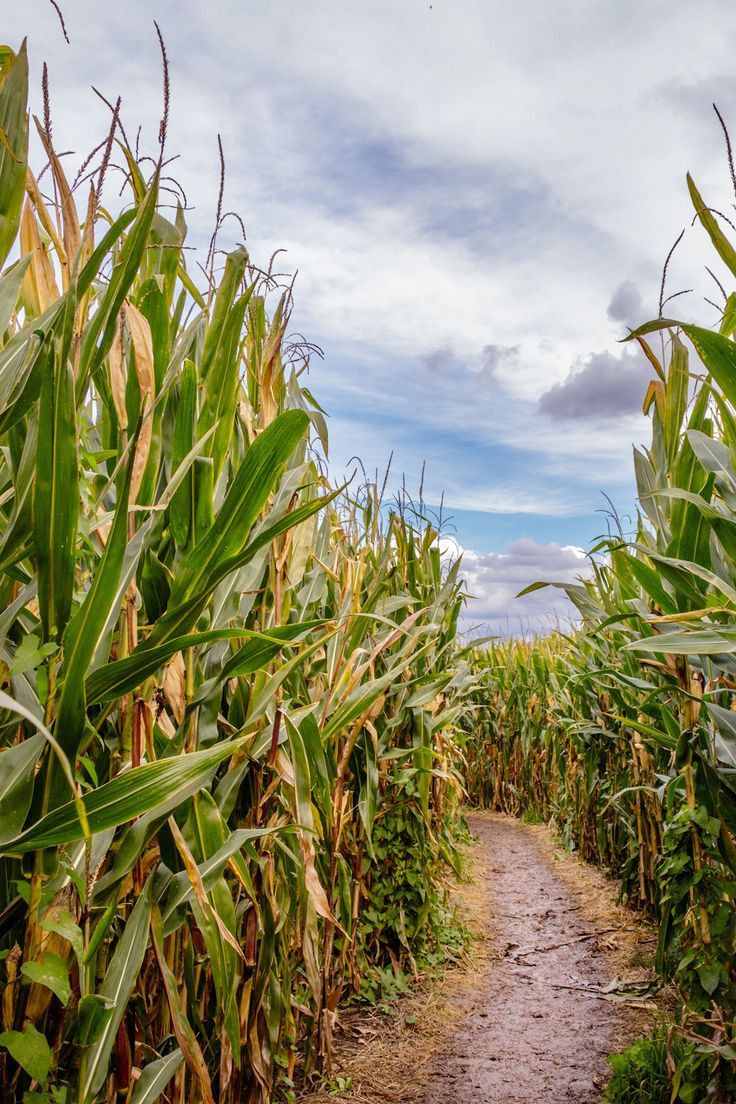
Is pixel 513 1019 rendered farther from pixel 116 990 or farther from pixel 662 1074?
pixel 116 990

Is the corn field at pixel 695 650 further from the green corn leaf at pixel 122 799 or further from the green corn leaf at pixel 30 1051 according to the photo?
the green corn leaf at pixel 30 1051

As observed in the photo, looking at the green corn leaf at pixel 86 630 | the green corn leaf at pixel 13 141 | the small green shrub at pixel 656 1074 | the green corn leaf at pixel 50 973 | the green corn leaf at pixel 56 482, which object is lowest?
the small green shrub at pixel 656 1074

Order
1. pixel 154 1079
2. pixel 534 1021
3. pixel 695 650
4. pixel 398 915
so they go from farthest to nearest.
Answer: pixel 398 915 → pixel 534 1021 → pixel 695 650 → pixel 154 1079

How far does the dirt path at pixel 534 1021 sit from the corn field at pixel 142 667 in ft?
3.25

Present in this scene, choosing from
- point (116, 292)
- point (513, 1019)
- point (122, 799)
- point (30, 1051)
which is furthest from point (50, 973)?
point (513, 1019)

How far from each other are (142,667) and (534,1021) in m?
3.21

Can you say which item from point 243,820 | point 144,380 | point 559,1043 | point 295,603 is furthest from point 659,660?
point 144,380

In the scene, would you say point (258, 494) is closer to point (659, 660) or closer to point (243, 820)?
point (243, 820)

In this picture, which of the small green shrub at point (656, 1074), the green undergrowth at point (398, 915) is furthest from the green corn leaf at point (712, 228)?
the green undergrowth at point (398, 915)

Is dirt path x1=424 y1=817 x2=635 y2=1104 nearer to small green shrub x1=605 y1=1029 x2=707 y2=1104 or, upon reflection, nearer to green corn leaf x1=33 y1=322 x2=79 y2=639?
small green shrub x1=605 y1=1029 x2=707 y2=1104

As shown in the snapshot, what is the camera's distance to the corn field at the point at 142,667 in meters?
1.13

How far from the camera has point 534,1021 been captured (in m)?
3.52

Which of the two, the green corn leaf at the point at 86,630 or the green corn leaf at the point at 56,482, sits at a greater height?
A: the green corn leaf at the point at 56,482

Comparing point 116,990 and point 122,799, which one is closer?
point 122,799
